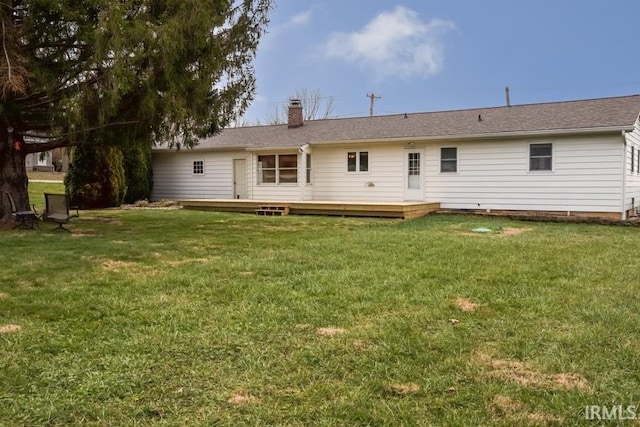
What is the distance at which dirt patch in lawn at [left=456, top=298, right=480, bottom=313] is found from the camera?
14.2 ft

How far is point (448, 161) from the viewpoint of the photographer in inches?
609

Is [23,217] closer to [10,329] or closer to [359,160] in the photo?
[10,329]

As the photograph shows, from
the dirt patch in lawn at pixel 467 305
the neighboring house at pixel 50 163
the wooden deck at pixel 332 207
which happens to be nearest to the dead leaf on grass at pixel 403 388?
the dirt patch in lawn at pixel 467 305

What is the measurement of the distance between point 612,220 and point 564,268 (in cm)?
737

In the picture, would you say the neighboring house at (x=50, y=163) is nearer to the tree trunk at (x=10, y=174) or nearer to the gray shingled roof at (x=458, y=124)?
the gray shingled roof at (x=458, y=124)

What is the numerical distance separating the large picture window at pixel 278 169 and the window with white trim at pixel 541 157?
769cm

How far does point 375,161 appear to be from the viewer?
1653 centimetres

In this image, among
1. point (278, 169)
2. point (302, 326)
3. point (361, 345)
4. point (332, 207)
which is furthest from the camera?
point (278, 169)

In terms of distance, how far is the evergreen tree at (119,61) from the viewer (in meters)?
7.80

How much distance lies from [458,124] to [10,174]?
41.3 feet

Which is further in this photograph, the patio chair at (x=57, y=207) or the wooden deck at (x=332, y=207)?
the wooden deck at (x=332, y=207)

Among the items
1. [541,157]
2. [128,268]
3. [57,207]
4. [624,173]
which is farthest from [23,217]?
[624,173]

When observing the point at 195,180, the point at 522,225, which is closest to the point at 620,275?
the point at 522,225

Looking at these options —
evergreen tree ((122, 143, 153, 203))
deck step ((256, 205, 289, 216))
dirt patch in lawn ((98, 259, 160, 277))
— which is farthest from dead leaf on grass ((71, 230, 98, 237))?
evergreen tree ((122, 143, 153, 203))
